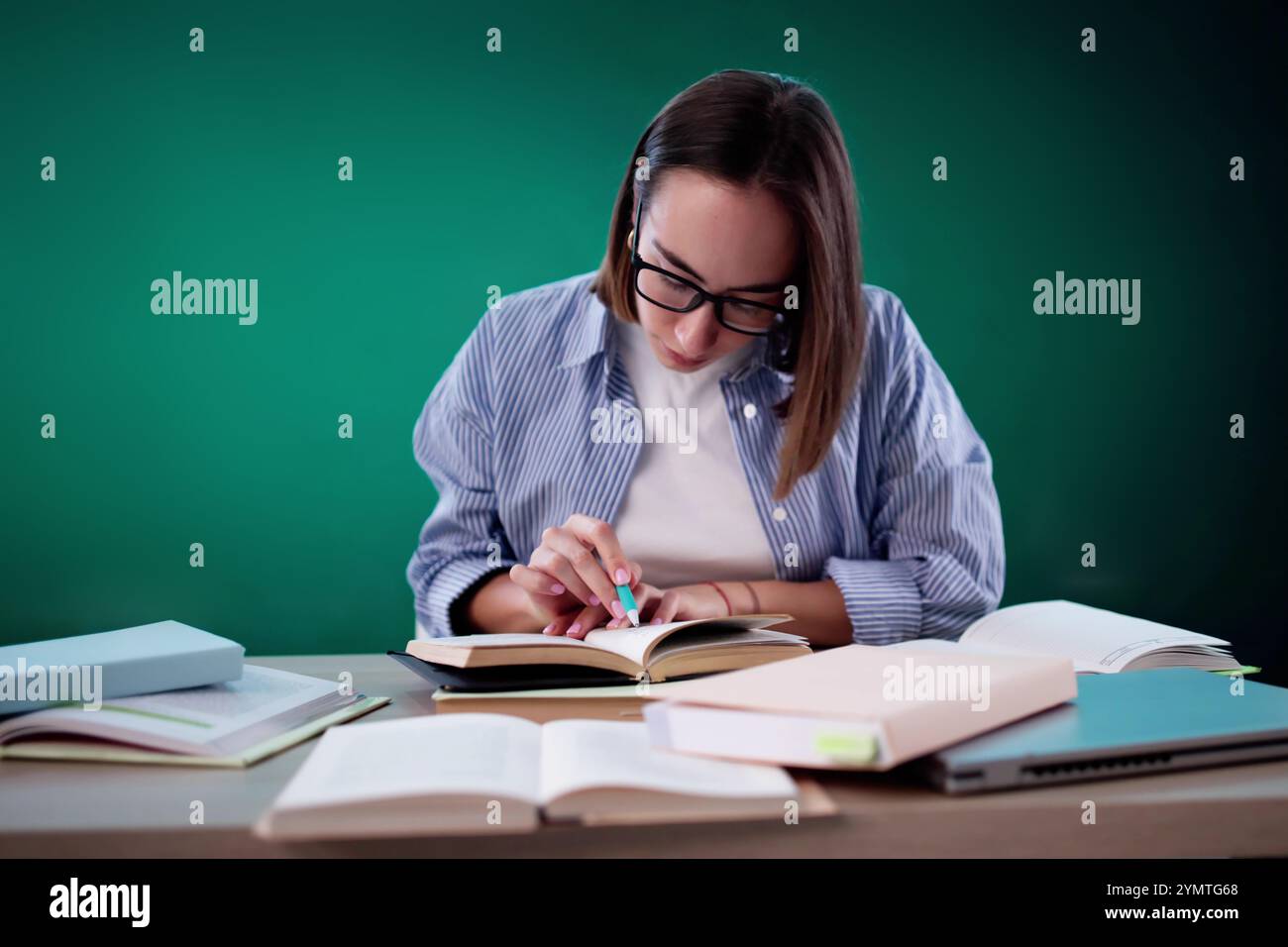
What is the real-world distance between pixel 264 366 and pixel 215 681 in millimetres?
2088

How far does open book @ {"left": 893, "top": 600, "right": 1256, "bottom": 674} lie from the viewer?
107cm

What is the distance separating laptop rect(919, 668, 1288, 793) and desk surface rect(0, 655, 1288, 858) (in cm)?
1

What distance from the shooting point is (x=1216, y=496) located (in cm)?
304

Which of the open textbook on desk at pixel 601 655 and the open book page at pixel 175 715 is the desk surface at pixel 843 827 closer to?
the open book page at pixel 175 715

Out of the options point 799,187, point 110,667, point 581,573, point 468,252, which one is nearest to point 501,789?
point 110,667

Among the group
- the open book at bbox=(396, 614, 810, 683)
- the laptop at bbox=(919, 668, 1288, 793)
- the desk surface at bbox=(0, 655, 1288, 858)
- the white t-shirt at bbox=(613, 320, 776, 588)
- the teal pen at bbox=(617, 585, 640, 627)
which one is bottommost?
the desk surface at bbox=(0, 655, 1288, 858)

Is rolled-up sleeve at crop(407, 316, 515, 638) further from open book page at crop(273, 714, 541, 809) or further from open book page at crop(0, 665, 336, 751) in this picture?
open book page at crop(273, 714, 541, 809)

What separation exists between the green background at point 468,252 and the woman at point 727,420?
4.13ft

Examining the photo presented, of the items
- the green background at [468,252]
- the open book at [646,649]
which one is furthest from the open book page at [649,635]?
the green background at [468,252]

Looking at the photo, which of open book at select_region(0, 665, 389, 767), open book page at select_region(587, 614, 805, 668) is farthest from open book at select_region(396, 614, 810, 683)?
open book at select_region(0, 665, 389, 767)

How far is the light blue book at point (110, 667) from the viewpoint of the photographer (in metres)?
0.83

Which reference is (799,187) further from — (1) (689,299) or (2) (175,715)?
(2) (175,715)
